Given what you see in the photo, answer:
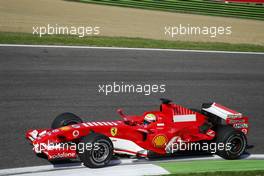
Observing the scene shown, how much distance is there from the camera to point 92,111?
11.5m

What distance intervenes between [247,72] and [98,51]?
14.3 feet

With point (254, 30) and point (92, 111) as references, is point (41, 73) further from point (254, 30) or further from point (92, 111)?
point (254, 30)

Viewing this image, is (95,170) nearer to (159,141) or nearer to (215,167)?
(159,141)

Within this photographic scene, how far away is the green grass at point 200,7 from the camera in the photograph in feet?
86.8

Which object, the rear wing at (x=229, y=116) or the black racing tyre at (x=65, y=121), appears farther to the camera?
the rear wing at (x=229, y=116)

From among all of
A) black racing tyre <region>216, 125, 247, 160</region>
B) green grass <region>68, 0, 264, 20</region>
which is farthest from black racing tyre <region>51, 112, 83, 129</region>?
green grass <region>68, 0, 264, 20</region>

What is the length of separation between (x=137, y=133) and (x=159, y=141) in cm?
38

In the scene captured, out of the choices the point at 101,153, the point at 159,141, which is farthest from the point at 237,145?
the point at 101,153

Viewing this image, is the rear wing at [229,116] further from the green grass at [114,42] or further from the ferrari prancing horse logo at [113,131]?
the green grass at [114,42]

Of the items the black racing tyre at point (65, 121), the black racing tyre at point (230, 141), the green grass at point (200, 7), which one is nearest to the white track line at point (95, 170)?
the black racing tyre at point (65, 121)

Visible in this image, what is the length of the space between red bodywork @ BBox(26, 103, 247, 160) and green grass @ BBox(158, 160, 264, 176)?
378 mm

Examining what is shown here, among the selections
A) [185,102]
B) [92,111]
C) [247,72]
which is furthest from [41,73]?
[247,72]

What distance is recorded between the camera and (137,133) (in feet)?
29.6

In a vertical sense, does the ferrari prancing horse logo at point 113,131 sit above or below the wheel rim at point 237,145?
above
